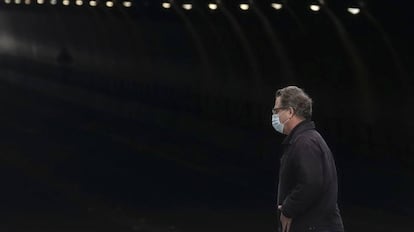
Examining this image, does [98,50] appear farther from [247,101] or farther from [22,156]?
[22,156]

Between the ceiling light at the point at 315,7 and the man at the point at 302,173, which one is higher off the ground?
the ceiling light at the point at 315,7

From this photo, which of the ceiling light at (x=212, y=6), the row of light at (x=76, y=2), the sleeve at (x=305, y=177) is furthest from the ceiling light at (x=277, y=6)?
the sleeve at (x=305, y=177)

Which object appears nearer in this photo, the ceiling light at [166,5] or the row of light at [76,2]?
the ceiling light at [166,5]

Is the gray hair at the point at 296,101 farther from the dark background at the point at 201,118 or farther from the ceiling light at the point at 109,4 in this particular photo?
the ceiling light at the point at 109,4

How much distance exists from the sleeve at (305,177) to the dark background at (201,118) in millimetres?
6167

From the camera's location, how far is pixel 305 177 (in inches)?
202

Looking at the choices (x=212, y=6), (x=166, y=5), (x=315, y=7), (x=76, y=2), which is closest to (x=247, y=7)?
(x=212, y=6)

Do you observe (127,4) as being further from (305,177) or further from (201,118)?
(305,177)

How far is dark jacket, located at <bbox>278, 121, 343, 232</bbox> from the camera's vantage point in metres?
5.13

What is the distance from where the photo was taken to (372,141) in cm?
1892

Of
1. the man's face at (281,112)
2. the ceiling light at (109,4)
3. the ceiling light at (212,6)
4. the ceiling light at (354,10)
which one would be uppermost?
the ceiling light at (109,4)

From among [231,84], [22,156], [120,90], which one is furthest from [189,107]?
[22,156]

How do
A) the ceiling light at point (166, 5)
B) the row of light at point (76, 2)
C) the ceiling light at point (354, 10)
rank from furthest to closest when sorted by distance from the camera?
the row of light at point (76, 2) < the ceiling light at point (166, 5) < the ceiling light at point (354, 10)

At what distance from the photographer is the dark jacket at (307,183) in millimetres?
5129
